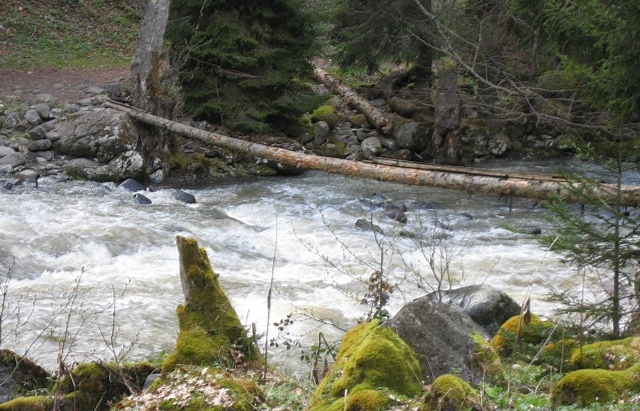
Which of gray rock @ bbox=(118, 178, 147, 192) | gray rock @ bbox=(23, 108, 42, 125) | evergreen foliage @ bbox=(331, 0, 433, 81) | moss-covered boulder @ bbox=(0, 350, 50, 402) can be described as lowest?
gray rock @ bbox=(118, 178, 147, 192)

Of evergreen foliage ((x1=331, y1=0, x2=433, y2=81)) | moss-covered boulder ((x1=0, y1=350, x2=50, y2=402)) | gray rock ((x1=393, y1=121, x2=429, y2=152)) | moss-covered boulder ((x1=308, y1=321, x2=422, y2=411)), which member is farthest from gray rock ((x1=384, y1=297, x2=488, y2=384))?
evergreen foliage ((x1=331, y1=0, x2=433, y2=81))

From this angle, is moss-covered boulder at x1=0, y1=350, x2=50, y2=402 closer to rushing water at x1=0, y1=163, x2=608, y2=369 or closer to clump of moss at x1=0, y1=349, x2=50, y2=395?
clump of moss at x1=0, y1=349, x2=50, y2=395

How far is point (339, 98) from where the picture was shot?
68.7ft

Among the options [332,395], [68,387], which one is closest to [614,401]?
[332,395]

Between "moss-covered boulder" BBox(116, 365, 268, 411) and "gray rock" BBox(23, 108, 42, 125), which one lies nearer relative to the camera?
"moss-covered boulder" BBox(116, 365, 268, 411)

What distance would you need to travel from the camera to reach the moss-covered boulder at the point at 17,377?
16.6 feet

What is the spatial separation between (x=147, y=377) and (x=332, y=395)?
67.8 inches

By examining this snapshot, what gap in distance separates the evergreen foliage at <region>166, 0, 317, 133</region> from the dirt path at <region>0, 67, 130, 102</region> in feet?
10.3

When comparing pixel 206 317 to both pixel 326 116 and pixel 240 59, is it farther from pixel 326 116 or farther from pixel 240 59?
pixel 326 116

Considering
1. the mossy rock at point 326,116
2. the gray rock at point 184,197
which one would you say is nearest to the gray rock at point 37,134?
the gray rock at point 184,197

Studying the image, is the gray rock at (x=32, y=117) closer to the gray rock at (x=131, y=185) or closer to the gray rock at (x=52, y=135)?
the gray rock at (x=52, y=135)

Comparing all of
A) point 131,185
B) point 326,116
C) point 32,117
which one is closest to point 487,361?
point 131,185

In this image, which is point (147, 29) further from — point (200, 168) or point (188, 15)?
point (200, 168)

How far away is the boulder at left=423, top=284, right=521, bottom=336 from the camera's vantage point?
22.8ft
